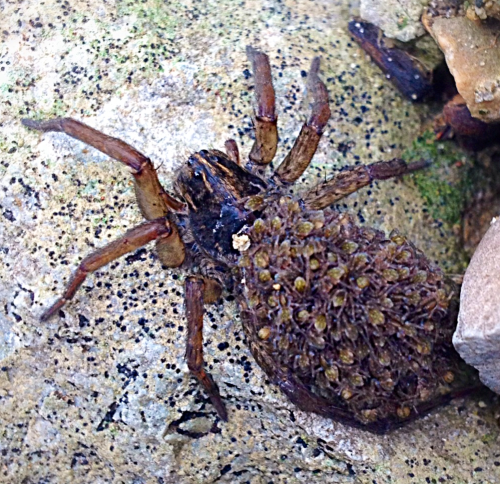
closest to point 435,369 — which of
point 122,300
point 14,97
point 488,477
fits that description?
point 488,477

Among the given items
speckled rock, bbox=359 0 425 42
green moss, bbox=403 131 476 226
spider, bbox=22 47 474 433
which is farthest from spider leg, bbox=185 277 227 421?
speckled rock, bbox=359 0 425 42

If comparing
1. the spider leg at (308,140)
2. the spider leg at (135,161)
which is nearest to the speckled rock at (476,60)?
the spider leg at (308,140)

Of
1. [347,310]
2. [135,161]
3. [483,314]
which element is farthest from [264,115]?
[483,314]

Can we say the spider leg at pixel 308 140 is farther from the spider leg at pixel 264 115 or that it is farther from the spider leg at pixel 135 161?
the spider leg at pixel 135 161

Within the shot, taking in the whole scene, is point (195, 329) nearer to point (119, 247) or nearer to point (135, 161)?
point (119, 247)

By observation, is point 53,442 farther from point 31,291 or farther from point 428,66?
point 428,66
